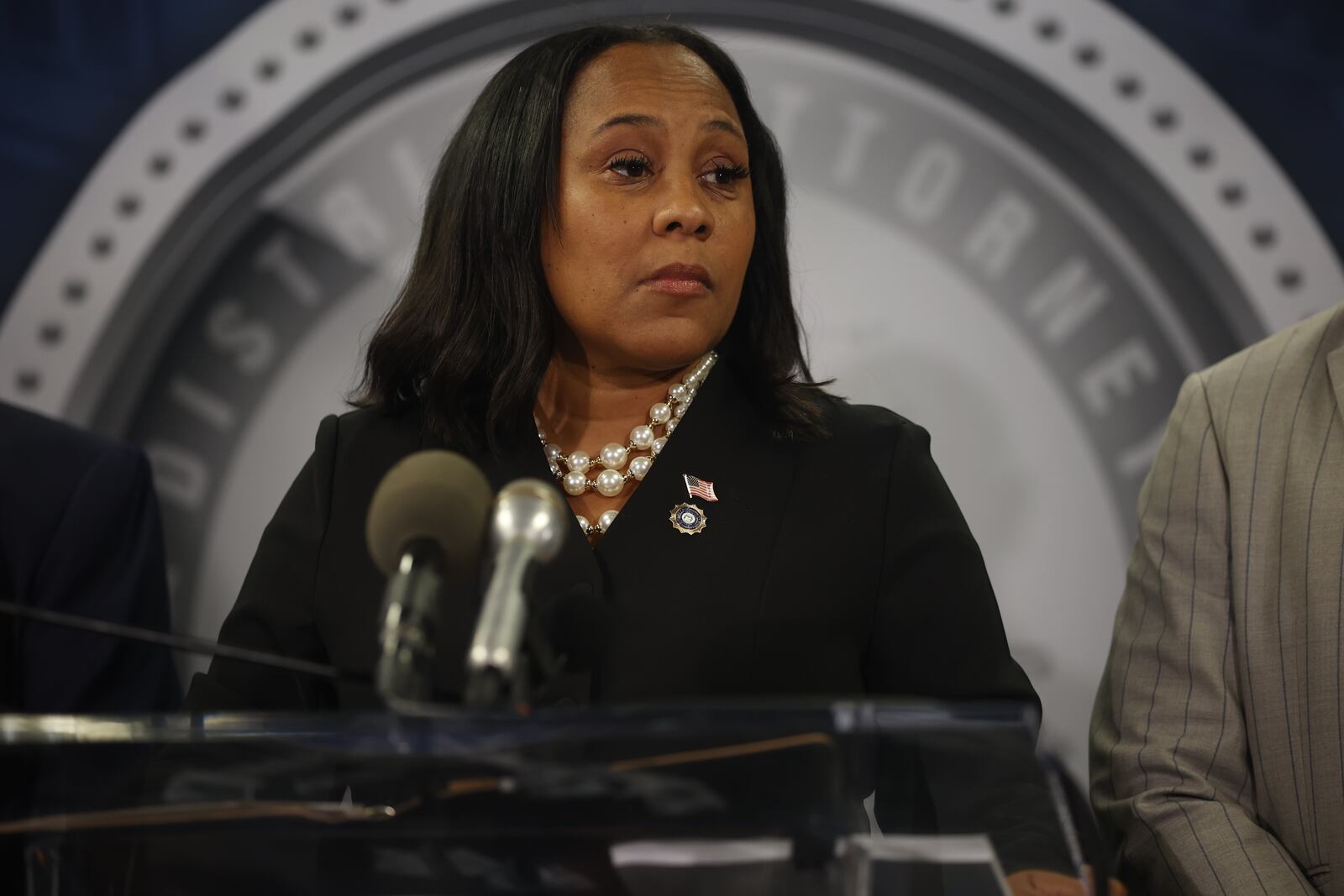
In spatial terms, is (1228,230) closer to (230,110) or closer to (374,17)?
(374,17)

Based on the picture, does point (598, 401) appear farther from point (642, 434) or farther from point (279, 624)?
point (279, 624)

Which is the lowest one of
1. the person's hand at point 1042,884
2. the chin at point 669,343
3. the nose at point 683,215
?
the person's hand at point 1042,884

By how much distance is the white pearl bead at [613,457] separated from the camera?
72.0 inches

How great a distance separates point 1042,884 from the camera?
1.07 m

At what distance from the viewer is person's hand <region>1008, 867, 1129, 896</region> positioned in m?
1.07

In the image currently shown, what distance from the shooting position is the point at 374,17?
2480 millimetres

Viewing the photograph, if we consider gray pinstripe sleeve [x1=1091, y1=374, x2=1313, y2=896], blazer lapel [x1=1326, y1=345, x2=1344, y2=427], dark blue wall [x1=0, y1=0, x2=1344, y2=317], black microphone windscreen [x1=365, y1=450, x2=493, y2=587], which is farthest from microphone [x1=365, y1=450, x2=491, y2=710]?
dark blue wall [x1=0, y1=0, x2=1344, y2=317]

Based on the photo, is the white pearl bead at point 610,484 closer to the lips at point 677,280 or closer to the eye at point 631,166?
the lips at point 677,280

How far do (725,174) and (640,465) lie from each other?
0.39m

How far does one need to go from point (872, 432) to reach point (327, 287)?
108 cm

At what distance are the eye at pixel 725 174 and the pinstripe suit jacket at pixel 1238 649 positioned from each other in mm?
643

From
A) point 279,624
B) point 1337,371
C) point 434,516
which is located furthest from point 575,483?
point 1337,371

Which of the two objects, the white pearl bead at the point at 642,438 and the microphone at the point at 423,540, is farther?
the white pearl bead at the point at 642,438

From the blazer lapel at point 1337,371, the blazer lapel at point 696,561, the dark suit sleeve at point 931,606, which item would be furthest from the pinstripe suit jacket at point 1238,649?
the blazer lapel at point 696,561
